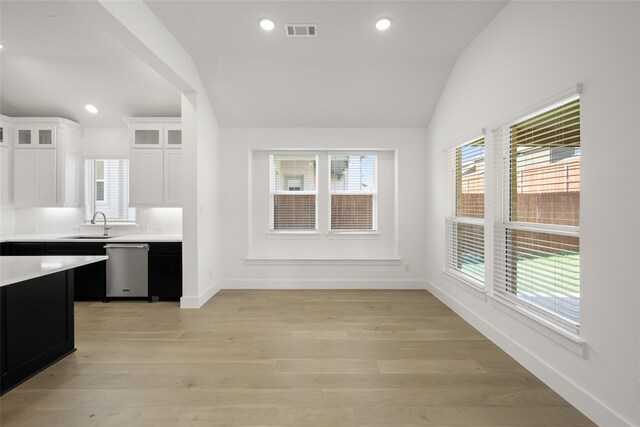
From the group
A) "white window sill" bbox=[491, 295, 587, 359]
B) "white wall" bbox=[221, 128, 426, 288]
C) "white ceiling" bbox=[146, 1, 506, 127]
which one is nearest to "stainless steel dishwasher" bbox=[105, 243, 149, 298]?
"white wall" bbox=[221, 128, 426, 288]

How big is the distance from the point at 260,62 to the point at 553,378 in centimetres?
431

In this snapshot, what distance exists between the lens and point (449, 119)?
13.3 ft

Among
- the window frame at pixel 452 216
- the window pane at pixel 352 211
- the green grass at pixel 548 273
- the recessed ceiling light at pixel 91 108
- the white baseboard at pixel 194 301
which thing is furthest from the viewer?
the window pane at pixel 352 211

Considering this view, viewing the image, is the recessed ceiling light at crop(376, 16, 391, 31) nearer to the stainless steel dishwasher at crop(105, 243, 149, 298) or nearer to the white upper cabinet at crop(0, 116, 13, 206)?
the stainless steel dishwasher at crop(105, 243, 149, 298)

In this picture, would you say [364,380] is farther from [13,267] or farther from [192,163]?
[192,163]

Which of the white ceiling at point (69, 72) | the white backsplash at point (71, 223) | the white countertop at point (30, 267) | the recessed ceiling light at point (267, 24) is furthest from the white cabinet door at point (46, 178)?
the recessed ceiling light at point (267, 24)

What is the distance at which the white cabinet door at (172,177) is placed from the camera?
4594mm

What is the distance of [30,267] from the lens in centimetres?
223

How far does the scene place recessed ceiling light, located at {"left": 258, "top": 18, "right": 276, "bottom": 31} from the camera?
3.24 m

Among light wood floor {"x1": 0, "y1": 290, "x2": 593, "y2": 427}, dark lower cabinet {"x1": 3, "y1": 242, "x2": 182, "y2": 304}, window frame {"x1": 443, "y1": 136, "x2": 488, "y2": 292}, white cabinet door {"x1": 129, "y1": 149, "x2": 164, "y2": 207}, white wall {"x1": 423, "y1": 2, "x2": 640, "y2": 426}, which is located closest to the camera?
white wall {"x1": 423, "y1": 2, "x2": 640, "y2": 426}

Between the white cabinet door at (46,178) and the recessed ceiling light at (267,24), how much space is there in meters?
3.87

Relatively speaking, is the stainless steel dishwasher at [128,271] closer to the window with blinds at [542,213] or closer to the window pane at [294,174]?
the window pane at [294,174]

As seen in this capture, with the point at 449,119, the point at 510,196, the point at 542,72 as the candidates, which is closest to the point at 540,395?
the point at 510,196

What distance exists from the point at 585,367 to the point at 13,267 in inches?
153
